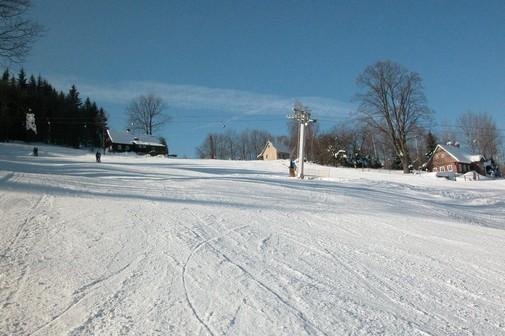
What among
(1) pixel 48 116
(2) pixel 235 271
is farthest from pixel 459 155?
(1) pixel 48 116

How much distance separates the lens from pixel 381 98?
180 feet

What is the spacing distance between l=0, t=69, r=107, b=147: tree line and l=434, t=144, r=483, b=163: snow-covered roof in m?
64.6

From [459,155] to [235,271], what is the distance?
65556 millimetres

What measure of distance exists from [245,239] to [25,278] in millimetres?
4540

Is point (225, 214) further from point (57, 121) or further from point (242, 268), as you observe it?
point (57, 121)

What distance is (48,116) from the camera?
3312 inches

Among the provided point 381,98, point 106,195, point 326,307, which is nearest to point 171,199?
point 106,195

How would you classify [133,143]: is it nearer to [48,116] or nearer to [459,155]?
[48,116]

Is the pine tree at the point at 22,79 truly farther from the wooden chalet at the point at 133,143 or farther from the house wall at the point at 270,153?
the house wall at the point at 270,153

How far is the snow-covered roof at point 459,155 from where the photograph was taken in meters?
63.6

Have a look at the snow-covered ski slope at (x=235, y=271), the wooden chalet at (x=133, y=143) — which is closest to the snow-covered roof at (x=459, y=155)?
the wooden chalet at (x=133, y=143)

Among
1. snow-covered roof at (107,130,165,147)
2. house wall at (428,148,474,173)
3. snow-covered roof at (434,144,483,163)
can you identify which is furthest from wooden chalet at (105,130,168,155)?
snow-covered roof at (434,144,483,163)

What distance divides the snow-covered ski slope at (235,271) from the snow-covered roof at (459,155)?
55.1m

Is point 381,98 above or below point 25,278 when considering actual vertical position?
above
